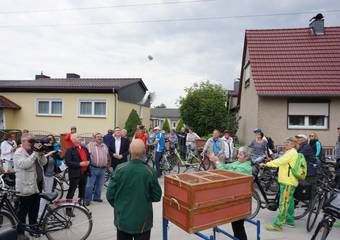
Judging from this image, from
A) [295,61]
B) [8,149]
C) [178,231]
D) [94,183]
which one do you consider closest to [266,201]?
[178,231]

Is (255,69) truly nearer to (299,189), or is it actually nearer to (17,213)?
(299,189)

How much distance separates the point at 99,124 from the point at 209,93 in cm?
742

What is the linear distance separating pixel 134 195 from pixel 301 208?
4.73 meters

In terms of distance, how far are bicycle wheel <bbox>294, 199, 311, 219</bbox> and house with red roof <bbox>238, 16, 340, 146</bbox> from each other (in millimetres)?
8277

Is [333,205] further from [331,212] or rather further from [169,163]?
[169,163]

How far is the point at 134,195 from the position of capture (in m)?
3.79

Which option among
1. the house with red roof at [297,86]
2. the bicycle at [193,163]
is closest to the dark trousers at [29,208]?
the bicycle at [193,163]

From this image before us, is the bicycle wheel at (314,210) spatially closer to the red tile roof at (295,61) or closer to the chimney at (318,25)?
the red tile roof at (295,61)

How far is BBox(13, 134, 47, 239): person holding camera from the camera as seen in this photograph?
509 centimetres

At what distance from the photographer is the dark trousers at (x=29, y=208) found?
5270 millimetres

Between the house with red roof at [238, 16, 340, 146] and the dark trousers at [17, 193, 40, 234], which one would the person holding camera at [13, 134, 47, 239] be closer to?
the dark trousers at [17, 193, 40, 234]

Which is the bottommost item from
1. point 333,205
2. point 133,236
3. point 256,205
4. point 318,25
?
point 256,205

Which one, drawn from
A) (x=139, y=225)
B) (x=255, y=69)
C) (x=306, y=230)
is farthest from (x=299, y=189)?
(x=255, y=69)

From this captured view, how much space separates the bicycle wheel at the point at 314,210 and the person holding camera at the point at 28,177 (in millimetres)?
4785
